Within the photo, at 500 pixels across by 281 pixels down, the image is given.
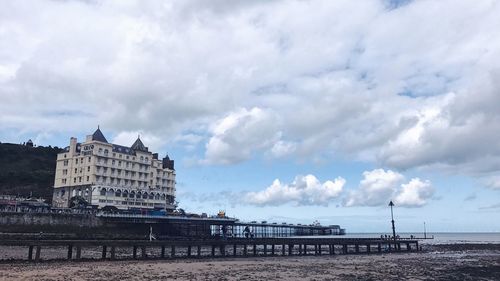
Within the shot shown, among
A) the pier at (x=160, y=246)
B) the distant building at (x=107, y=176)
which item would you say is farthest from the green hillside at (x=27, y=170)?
the pier at (x=160, y=246)

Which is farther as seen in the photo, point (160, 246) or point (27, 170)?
point (27, 170)

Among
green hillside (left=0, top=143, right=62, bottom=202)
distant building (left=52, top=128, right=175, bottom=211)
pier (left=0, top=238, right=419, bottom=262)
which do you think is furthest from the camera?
green hillside (left=0, top=143, right=62, bottom=202)

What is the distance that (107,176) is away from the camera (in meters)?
130

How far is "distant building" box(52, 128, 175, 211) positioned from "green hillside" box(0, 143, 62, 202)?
12.7m

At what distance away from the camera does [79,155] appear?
132 metres

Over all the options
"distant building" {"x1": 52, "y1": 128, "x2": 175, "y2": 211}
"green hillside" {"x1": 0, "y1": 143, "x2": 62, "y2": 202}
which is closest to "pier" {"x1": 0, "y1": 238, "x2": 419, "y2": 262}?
"distant building" {"x1": 52, "y1": 128, "x2": 175, "y2": 211}

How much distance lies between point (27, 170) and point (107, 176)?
50448 millimetres

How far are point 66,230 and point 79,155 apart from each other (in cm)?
4456

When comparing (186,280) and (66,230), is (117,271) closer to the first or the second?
(186,280)

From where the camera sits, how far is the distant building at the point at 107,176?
127312mm

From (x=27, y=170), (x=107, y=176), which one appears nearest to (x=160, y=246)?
(x=107, y=176)

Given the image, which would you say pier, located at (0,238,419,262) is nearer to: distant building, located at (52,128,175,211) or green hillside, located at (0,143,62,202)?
distant building, located at (52,128,175,211)

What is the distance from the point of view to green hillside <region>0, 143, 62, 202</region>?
474 feet

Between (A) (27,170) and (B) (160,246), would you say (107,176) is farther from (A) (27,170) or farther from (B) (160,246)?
(B) (160,246)
